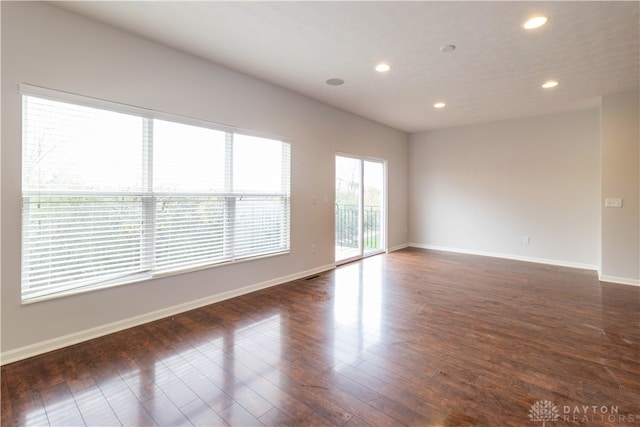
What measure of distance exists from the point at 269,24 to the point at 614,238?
5.51 metres

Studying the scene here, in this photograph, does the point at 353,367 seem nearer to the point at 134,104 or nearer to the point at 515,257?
the point at 134,104

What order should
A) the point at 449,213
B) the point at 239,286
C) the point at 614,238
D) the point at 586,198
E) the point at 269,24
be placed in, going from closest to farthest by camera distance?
1. the point at 269,24
2. the point at 239,286
3. the point at 614,238
4. the point at 586,198
5. the point at 449,213

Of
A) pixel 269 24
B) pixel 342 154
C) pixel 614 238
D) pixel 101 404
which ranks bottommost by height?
pixel 101 404

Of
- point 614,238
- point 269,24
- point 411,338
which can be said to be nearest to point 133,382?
point 411,338

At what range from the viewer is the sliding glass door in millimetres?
5535

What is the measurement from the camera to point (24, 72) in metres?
2.29

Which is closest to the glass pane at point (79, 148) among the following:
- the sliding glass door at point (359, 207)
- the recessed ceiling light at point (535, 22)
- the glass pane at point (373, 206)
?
the sliding glass door at point (359, 207)

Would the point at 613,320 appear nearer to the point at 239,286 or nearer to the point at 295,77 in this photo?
the point at 239,286

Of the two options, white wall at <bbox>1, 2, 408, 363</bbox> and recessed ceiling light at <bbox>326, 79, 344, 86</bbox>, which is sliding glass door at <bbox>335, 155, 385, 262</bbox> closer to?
white wall at <bbox>1, 2, 408, 363</bbox>

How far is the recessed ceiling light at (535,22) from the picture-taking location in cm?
250

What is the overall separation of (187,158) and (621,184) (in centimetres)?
593

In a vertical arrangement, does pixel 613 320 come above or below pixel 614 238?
below

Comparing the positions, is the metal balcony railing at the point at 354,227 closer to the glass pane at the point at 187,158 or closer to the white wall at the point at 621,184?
the glass pane at the point at 187,158

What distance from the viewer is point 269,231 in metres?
4.18
